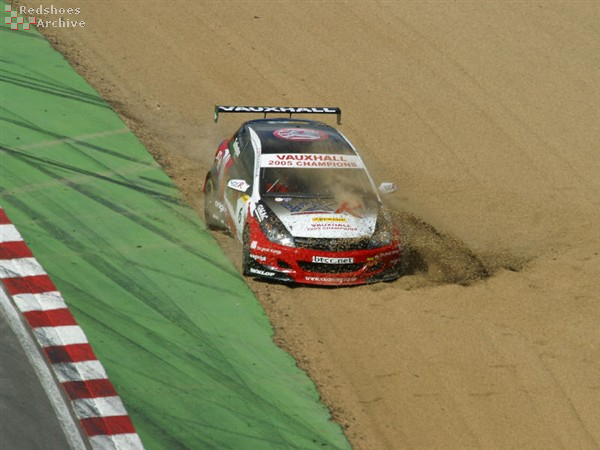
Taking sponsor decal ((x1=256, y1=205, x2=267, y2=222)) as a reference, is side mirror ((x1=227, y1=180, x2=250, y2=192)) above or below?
above

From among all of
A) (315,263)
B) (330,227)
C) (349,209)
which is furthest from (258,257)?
(349,209)

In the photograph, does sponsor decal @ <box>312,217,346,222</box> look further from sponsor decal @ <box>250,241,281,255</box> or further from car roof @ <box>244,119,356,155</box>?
car roof @ <box>244,119,356,155</box>

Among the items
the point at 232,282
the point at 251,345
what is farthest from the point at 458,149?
the point at 251,345

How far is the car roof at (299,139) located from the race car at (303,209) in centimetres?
1

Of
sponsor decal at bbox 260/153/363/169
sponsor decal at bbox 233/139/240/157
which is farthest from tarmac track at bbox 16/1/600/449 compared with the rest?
sponsor decal at bbox 260/153/363/169

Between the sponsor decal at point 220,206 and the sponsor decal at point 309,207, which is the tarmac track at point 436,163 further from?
the sponsor decal at point 309,207

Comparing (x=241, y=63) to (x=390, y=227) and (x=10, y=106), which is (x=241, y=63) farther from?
(x=390, y=227)

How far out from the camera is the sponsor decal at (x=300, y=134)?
14031mm

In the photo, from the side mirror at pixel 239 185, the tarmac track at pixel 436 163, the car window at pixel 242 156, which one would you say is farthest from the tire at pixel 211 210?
the side mirror at pixel 239 185

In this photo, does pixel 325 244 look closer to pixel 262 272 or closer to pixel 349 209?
pixel 349 209

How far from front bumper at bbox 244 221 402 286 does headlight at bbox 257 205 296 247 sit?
0.17ft

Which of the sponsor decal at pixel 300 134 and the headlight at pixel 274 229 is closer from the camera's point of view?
the headlight at pixel 274 229

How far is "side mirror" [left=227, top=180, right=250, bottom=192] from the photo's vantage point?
1327 centimetres

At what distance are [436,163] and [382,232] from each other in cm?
458
